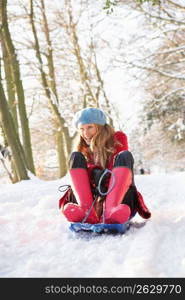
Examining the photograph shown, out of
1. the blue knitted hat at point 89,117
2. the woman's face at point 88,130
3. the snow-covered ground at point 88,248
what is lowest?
the snow-covered ground at point 88,248

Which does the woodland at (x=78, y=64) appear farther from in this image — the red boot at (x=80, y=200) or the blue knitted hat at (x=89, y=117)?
the red boot at (x=80, y=200)

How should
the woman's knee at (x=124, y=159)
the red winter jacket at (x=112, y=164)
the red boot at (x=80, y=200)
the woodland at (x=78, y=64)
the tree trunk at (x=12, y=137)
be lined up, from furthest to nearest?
1. the woodland at (x=78, y=64)
2. the tree trunk at (x=12, y=137)
3. the red winter jacket at (x=112, y=164)
4. the woman's knee at (x=124, y=159)
5. the red boot at (x=80, y=200)

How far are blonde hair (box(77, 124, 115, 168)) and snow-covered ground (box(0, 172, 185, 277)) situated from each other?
48 cm

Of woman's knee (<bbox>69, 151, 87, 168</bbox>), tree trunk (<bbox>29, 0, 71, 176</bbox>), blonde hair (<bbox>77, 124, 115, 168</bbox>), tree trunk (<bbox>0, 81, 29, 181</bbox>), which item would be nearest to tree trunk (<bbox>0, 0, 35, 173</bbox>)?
tree trunk (<bbox>0, 81, 29, 181</bbox>)

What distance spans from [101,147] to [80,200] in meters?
0.43

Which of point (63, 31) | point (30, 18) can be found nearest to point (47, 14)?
point (63, 31)

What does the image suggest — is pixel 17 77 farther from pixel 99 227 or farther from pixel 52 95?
pixel 99 227

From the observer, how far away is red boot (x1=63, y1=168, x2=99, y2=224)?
2.04 meters

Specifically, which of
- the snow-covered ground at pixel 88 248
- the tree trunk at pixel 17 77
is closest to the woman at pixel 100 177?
the snow-covered ground at pixel 88 248

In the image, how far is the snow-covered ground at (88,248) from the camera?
4.50 feet

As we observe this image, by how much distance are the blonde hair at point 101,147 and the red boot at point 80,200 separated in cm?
19

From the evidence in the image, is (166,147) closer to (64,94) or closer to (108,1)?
(64,94)

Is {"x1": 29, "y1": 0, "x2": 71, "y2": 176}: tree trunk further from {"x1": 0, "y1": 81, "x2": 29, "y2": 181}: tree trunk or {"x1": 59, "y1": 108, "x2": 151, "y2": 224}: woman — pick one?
{"x1": 59, "y1": 108, "x2": 151, "y2": 224}: woman

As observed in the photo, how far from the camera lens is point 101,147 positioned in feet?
7.79
